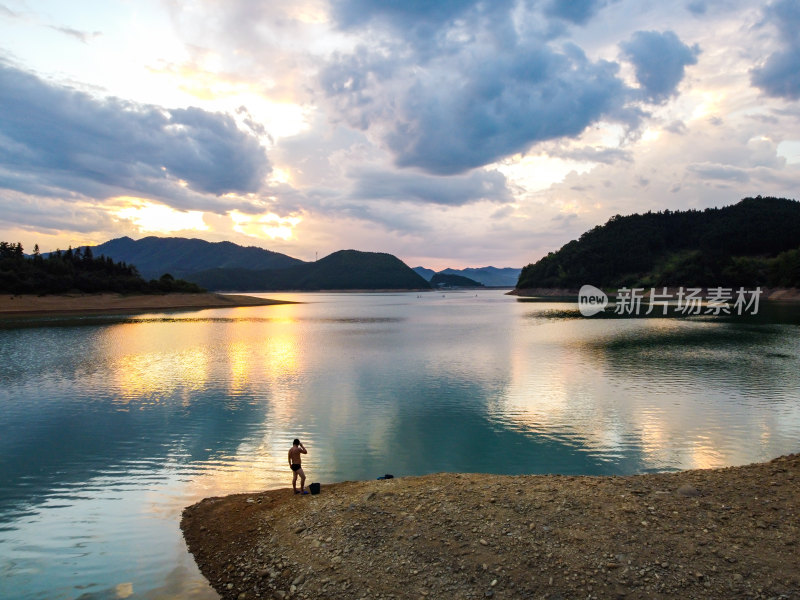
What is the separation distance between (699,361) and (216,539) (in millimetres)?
37428

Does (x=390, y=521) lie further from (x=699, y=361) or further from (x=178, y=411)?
(x=699, y=361)

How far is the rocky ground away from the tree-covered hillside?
126571mm

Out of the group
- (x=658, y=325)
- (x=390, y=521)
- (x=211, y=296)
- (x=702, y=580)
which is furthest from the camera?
(x=211, y=296)

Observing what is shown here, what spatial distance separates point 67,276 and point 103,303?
10.5 m

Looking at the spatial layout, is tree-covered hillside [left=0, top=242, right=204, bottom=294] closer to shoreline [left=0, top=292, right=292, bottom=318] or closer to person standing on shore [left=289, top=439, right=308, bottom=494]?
shoreline [left=0, top=292, right=292, bottom=318]

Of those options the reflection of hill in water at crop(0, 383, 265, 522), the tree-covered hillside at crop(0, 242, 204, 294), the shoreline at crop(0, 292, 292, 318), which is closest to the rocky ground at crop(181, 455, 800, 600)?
the reflection of hill in water at crop(0, 383, 265, 522)

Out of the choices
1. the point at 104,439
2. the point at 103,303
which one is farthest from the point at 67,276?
the point at 104,439

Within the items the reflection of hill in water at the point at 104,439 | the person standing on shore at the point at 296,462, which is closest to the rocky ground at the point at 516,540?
the person standing on shore at the point at 296,462

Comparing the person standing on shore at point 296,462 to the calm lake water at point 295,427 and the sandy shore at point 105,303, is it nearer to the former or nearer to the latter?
the calm lake water at point 295,427

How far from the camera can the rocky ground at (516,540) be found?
7.83 meters

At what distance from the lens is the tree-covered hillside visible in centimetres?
10768

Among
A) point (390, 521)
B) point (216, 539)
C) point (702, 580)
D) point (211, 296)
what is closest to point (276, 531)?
point (216, 539)

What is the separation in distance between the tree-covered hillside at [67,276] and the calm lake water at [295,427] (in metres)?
83.1

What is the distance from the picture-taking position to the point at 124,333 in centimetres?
6256
